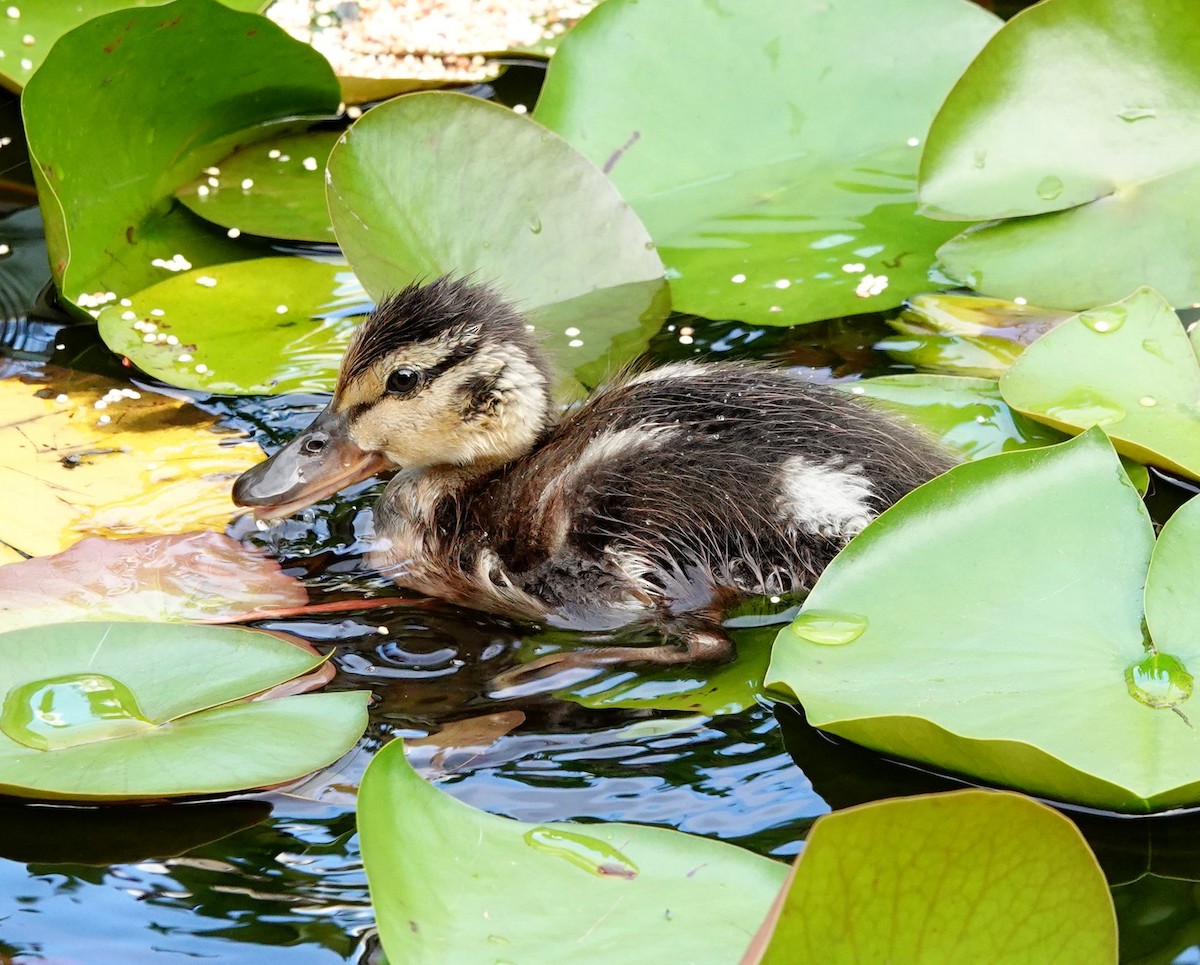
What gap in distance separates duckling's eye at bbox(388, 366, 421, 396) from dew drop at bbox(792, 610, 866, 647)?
86 centimetres

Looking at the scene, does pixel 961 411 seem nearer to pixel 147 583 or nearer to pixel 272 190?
pixel 147 583

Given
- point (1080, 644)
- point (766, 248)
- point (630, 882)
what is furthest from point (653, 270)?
point (630, 882)

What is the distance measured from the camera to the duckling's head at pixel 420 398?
2.58 m

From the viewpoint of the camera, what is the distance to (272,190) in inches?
137

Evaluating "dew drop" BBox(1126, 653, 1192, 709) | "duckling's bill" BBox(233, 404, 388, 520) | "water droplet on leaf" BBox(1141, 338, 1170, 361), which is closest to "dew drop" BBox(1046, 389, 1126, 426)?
"water droplet on leaf" BBox(1141, 338, 1170, 361)

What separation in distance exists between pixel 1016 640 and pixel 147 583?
4.38 ft

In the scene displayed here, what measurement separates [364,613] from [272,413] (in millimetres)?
633

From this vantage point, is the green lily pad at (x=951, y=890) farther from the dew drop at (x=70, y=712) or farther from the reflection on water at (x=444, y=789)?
the dew drop at (x=70, y=712)

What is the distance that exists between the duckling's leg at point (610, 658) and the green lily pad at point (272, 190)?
1.41 m

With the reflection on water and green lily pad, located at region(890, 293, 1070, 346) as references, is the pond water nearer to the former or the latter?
the reflection on water

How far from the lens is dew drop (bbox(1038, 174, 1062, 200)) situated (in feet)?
9.93

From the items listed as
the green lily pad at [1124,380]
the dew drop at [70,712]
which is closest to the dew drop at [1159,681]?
the green lily pad at [1124,380]

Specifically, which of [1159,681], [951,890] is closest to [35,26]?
[1159,681]

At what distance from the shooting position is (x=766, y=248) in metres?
3.14
